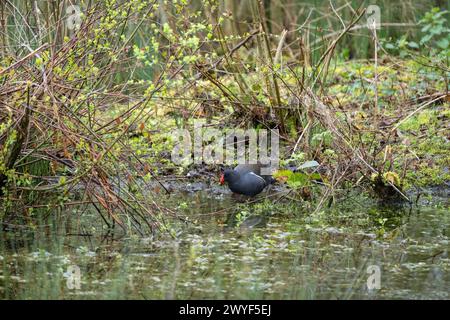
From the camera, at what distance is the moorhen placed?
7.85 metres

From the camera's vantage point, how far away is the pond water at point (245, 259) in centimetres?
498

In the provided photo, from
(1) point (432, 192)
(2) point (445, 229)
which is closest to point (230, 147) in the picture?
(1) point (432, 192)

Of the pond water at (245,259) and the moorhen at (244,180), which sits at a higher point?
the moorhen at (244,180)

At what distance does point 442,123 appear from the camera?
353 inches

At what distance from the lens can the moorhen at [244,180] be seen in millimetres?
7852

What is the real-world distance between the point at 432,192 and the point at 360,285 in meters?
2.99

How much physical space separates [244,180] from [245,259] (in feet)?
7.43

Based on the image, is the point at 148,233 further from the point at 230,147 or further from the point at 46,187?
the point at 230,147

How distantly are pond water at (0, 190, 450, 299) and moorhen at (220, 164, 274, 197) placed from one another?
0.78 metres

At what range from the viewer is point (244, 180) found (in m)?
7.86

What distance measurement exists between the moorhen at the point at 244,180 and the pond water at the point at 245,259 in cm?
78

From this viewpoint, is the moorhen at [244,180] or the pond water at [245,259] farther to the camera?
the moorhen at [244,180]

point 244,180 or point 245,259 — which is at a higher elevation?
point 244,180
